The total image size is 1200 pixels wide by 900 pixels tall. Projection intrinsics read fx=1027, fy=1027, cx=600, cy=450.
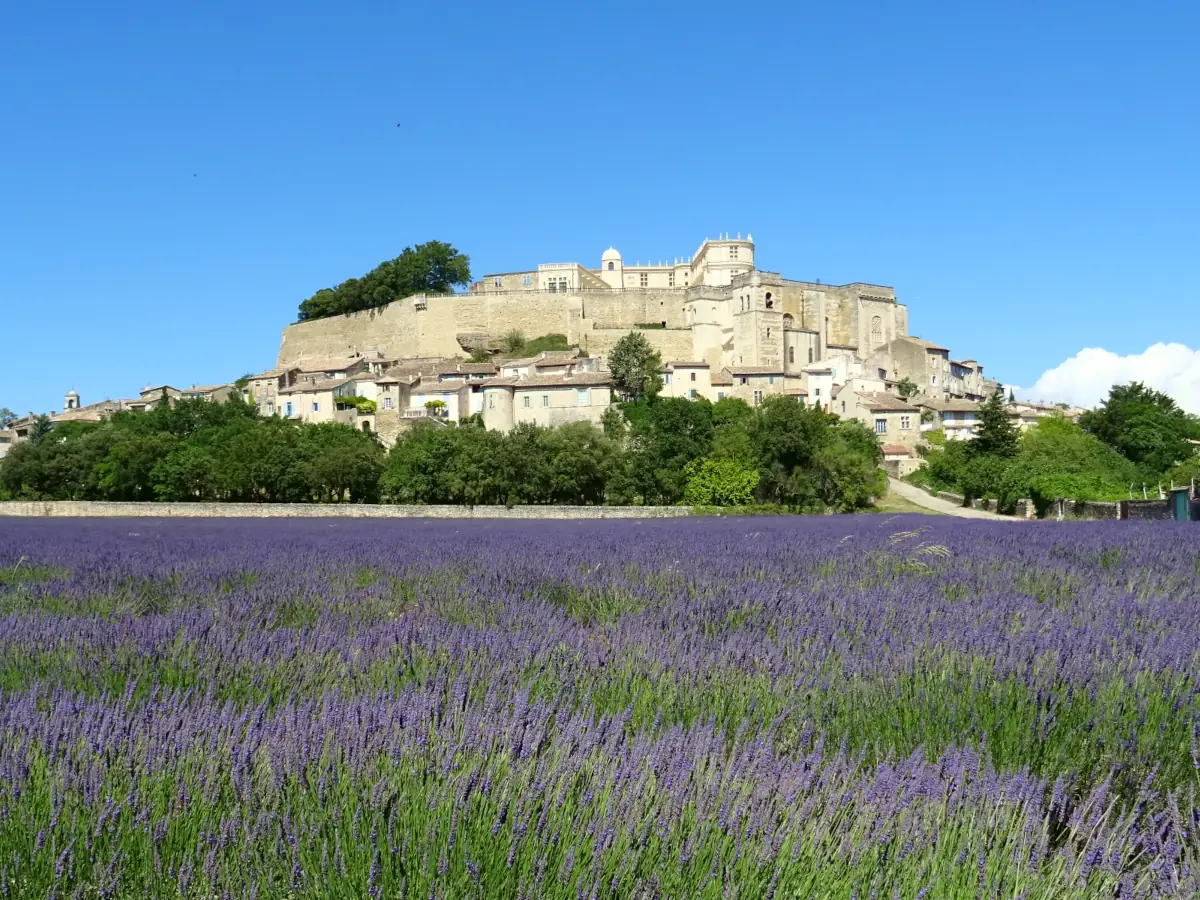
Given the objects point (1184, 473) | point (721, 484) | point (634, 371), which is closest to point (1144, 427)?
point (1184, 473)

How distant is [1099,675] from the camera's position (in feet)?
12.5

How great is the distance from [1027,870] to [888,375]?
7345 cm

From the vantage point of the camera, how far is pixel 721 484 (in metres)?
38.5

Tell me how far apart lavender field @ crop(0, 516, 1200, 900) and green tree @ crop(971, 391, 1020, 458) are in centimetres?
4614

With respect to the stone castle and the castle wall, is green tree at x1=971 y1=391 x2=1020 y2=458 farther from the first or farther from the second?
the castle wall

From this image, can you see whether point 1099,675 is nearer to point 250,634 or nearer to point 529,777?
point 529,777

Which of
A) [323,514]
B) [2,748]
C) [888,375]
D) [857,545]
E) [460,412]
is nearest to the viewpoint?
[2,748]

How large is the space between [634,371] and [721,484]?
953 inches

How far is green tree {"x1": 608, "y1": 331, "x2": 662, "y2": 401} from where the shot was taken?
61.8 metres

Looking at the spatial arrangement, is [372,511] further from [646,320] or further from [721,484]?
[646,320]

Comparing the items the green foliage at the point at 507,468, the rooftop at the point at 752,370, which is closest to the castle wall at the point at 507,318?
the rooftop at the point at 752,370

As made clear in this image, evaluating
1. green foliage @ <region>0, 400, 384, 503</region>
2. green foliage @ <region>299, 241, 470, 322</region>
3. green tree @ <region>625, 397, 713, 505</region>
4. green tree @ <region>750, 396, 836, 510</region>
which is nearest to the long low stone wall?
green tree @ <region>625, 397, 713, 505</region>

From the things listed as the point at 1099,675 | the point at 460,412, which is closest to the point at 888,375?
the point at 460,412

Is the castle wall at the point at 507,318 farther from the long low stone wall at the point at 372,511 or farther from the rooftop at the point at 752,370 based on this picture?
the long low stone wall at the point at 372,511
